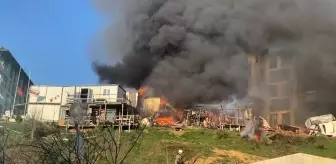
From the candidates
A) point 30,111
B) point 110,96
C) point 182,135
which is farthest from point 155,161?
point 30,111

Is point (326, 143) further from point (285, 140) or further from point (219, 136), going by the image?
point (219, 136)

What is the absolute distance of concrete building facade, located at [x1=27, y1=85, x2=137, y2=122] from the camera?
115 ft

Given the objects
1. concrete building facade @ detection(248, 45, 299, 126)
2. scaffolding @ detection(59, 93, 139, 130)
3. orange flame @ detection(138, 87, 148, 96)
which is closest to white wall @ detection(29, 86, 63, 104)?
scaffolding @ detection(59, 93, 139, 130)

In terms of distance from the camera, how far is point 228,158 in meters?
21.6

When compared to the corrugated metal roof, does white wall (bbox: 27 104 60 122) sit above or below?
above

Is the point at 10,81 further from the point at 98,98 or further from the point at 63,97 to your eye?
the point at 98,98

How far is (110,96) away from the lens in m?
35.0

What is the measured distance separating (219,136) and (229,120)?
5429 millimetres

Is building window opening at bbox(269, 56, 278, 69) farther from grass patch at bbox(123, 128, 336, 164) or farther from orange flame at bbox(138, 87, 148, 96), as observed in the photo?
grass patch at bbox(123, 128, 336, 164)

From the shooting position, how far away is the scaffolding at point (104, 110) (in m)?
30.2

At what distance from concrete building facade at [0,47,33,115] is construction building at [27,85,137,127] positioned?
25.0 ft

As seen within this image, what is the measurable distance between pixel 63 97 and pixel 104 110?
544 cm

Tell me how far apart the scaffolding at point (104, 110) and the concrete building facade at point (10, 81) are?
36.5ft

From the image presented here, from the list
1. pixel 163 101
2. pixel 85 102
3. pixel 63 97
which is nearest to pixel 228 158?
pixel 85 102
